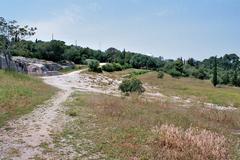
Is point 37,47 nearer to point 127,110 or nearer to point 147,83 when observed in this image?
point 147,83

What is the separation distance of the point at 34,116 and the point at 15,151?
9.06 meters

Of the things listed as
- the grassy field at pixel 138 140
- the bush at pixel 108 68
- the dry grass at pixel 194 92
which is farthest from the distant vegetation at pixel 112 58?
the grassy field at pixel 138 140

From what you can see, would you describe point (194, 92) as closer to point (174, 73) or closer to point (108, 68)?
point (108, 68)

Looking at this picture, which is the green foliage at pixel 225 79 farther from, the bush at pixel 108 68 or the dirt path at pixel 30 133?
the dirt path at pixel 30 133

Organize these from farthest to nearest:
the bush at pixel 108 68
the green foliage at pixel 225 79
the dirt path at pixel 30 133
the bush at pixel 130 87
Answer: the green foliage at pixel 225 79, the bush at pixel 108 68, the bush at pixel 130 87, the dirt path at pixel 30 133

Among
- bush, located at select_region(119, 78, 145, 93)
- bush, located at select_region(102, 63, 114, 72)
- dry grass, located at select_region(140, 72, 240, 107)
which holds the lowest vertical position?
dry grass, located at select_region(140, 72, 240, 107)

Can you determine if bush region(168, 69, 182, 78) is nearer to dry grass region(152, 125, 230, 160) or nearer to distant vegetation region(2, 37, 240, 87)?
distant vegetation region(2, 37, 240, 87)

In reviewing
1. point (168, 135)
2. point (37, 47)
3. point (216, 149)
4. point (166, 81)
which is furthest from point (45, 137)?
point (37, 47)

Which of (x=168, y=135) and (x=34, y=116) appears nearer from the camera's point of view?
(x=168, y=135)

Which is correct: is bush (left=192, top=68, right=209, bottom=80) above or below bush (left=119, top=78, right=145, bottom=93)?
above

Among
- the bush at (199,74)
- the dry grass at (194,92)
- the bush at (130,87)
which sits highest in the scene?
the bush at (199,74)

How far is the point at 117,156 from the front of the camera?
46.0ft

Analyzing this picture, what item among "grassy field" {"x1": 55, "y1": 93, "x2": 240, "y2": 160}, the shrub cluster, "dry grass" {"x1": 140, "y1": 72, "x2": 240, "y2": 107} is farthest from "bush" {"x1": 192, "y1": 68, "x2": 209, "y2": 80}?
"grassy field" {"x1": 55, "y1": 93, "x2": 240, "y2": 160}

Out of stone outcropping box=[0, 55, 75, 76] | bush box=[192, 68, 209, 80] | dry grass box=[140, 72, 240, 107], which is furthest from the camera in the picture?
bush box=[192, 68, 209, 80]
